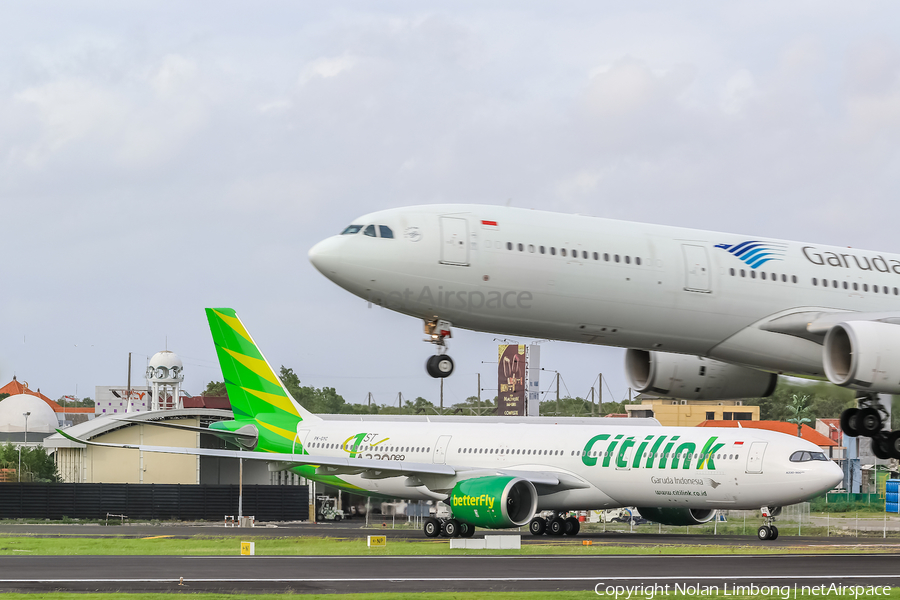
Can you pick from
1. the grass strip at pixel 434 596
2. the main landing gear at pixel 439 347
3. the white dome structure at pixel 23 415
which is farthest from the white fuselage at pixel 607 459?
the white dome structure at pixel 23 415

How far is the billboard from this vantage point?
131250 millimetres

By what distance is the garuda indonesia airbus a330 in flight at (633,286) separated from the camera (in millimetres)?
24047

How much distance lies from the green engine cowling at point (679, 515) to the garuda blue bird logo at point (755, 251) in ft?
89.1

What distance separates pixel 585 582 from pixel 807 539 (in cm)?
2762

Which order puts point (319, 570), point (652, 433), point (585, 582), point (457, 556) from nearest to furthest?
point (585, 582) < point (319, 570) < point (457, 556) < point (652, 433)

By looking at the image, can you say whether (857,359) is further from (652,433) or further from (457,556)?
(652,433)

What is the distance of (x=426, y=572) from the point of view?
109 ft

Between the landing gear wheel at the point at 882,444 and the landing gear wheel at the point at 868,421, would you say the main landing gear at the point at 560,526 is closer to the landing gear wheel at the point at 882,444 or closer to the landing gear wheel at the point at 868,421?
the landing gear wheel at the point at 882,444

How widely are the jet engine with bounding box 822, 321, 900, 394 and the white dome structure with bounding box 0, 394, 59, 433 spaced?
365ft

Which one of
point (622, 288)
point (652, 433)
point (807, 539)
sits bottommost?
point (807, 539)

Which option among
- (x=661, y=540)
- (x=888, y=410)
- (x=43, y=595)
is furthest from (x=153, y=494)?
(x=888, y=410)

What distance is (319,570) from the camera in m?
33.3

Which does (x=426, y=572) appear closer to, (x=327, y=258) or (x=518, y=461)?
(x=327, y=258)

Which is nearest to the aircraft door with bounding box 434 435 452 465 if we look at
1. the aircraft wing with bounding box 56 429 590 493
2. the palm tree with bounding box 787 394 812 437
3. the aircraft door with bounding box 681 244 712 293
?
the aircraft wing with bounding box 56 429 590 493
